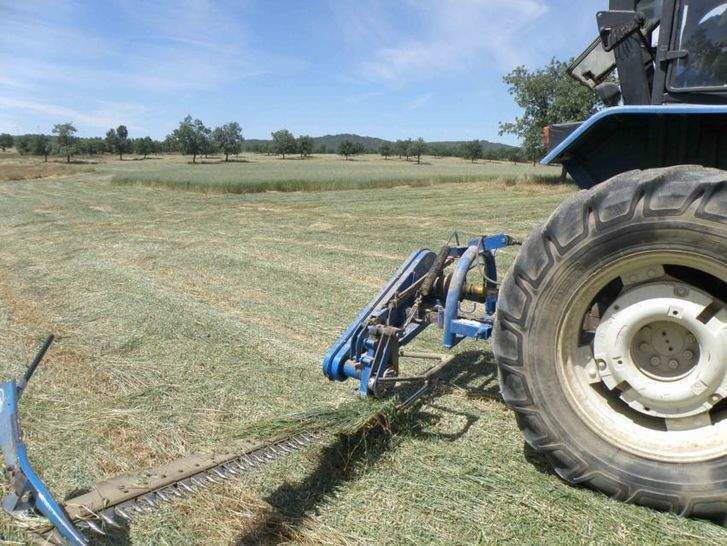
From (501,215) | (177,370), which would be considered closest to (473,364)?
(177,370)

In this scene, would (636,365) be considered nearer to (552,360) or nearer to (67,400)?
(552,360)

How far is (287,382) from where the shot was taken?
4305 millimetres

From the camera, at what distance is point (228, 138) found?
3393 inches

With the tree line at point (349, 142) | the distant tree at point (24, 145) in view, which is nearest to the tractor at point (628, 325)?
the tree line at point (349, 142)

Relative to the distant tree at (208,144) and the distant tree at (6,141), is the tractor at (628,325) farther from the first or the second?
the distant tree at (6,141)

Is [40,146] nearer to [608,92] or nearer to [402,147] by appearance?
[402,147]

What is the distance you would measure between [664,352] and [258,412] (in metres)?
2.47

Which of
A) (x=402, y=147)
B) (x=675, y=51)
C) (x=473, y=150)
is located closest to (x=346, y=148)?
(x=402, y=147)

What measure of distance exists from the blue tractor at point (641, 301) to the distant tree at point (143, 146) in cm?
10316

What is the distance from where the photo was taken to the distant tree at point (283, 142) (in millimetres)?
99000

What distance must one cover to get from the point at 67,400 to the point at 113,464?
3.57ft

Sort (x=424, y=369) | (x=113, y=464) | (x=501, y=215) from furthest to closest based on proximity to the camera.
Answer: (x=501, y=215)
(x=424, y=369)
(x=113, y=464)

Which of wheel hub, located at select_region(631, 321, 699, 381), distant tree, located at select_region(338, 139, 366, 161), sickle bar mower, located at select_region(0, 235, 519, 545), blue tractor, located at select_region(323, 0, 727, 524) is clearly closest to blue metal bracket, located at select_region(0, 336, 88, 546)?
sickle bar mower, located at select_region(0, 235, 519, 545)

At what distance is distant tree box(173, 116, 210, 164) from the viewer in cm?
7988
